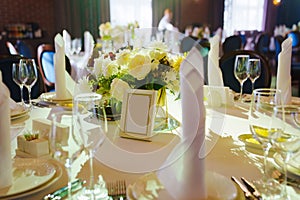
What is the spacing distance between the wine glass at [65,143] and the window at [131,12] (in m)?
7.29

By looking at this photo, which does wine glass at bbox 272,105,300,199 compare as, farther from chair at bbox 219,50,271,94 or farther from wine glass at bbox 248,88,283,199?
chair at bbox 219,50,271,94

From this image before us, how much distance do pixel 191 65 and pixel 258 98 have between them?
0.25 meters

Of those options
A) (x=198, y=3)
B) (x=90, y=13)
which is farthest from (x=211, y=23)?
(x=90, y=13)

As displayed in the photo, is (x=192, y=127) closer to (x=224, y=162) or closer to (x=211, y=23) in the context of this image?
(x=224, y=162)

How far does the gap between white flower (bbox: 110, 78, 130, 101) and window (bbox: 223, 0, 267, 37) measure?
8897 millimetres

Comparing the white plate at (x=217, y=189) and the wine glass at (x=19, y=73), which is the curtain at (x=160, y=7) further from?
the white plate at (x=217, y=189)

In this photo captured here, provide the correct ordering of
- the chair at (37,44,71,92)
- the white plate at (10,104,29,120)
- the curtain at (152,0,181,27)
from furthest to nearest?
the curtain at (152,0,181,27), the chair at (37,44,71,92), the white plate at (10,104,29,120)

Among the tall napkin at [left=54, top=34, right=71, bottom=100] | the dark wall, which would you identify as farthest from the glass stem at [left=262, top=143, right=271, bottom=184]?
the dark wall

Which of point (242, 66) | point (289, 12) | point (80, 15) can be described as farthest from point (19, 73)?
point (289, 12)

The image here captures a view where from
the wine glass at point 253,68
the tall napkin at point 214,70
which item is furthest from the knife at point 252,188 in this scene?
the wine glass at point 253,68

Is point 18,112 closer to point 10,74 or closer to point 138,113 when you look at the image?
point 138,113

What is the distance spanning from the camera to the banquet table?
2.93ft

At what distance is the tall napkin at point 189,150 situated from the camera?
816mm

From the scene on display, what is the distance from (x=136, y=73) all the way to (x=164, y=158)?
389mm
